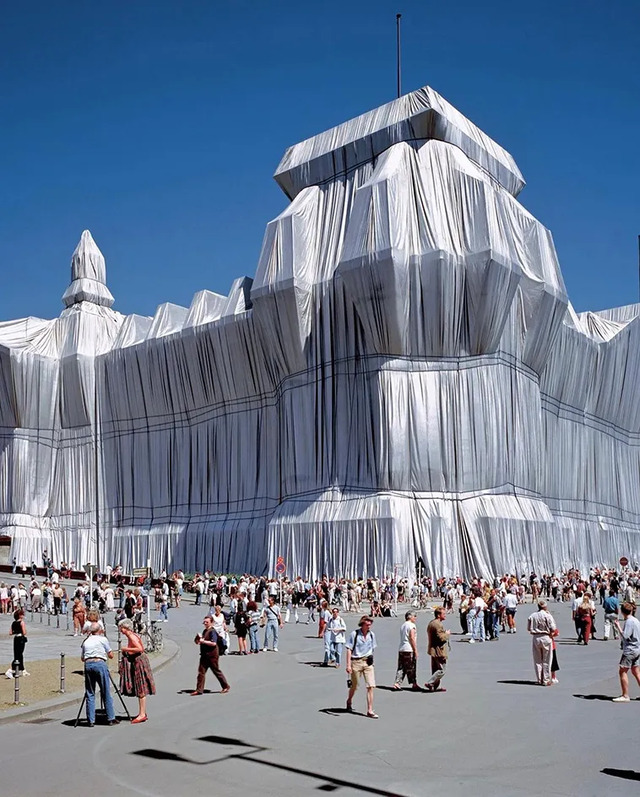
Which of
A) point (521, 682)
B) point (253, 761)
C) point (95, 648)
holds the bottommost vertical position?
point (521, 682)

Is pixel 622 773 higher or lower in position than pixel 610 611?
lower

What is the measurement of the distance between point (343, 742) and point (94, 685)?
358 cm

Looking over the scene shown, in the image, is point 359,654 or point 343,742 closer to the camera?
point 343,742

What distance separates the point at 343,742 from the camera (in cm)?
1213

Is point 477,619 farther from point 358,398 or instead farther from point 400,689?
point 358,398

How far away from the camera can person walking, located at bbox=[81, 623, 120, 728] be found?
44.2ft

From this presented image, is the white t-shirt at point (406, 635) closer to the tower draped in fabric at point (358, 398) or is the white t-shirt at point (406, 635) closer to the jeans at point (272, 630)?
the jeans at point (272, 630)

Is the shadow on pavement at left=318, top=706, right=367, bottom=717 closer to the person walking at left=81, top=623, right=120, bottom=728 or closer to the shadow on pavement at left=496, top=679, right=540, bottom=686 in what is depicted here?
the person walking at left=81, top=623, right=120, bottom=728

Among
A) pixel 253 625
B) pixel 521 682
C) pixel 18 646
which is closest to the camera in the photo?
pixel 521 682

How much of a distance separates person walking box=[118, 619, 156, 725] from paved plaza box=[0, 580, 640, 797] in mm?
417

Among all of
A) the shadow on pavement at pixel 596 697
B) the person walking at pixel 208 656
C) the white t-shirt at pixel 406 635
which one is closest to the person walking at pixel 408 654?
the white t-shirt at pixel 406 635

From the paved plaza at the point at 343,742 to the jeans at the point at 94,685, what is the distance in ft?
0.80

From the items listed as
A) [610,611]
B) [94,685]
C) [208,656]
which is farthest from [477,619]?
[94,685]

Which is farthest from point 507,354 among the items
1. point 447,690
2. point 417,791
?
point 417,791
